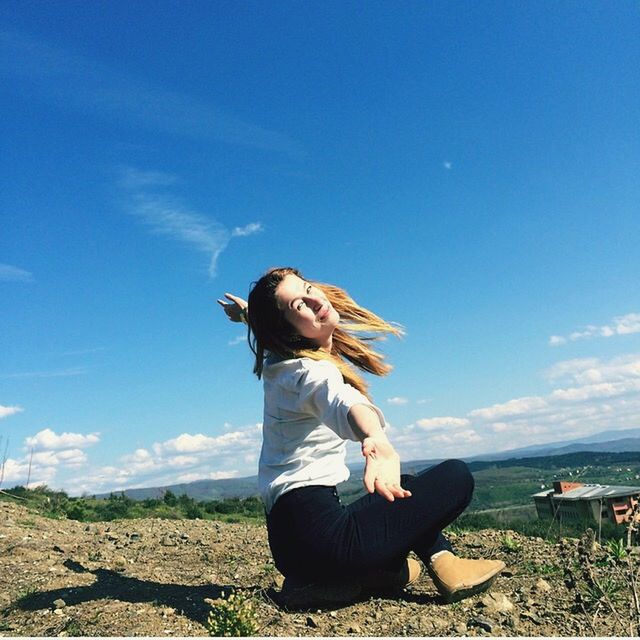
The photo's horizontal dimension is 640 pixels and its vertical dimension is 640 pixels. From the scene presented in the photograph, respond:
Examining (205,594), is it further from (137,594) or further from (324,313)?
(324,313)

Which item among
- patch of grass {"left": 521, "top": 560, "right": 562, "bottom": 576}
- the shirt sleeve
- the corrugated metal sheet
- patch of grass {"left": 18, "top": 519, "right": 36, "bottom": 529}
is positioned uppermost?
the shirt sleeve

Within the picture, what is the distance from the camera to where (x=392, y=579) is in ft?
14.2

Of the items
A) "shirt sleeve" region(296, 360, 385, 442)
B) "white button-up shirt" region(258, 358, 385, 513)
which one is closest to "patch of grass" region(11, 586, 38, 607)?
"white button-up shirt" region(258, 358, 385, 513)

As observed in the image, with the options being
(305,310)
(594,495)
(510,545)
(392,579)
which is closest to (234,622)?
(392,579)

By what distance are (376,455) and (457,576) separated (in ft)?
5.71

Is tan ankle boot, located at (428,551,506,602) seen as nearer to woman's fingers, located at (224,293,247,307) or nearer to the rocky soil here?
the rocky soil

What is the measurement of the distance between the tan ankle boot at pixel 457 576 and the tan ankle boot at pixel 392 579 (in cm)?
34

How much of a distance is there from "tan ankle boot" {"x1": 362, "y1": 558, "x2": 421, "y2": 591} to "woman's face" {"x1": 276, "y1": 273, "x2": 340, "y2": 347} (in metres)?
1.68

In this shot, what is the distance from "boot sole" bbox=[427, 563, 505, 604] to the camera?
402 cm

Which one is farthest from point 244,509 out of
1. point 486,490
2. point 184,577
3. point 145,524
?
point 486,490

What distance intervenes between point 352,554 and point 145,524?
6.42 meters

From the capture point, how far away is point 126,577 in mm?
5527

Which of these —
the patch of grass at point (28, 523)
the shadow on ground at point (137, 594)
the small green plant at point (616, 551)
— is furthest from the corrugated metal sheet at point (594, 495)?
the patch of grass at point (28, 523)

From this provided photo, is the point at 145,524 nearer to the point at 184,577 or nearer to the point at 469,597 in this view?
the point at 184,577
